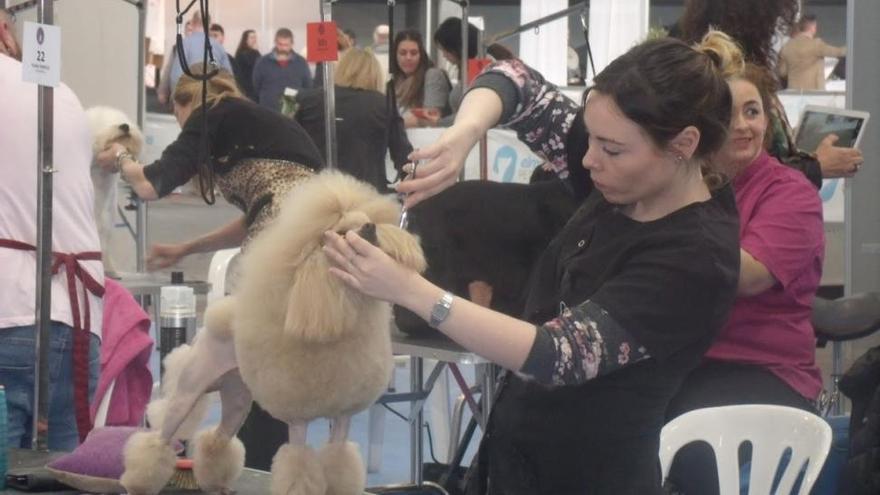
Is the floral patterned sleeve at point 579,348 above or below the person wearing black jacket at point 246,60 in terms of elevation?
below

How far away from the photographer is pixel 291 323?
1162mm

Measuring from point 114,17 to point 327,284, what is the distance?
4.09 m

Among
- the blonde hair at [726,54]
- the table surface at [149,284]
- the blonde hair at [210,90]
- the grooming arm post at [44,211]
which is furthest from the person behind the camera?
the table surface at [149,284]

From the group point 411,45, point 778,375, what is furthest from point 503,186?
point 411,45

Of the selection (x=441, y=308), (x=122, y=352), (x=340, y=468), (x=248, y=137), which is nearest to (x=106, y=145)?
(x=248, y=137)

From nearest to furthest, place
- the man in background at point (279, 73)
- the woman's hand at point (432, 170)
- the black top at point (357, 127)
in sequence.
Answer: the woman's hand at point (432, 170)
the black top at point (357, 127)
the man in background at point (279, 73)

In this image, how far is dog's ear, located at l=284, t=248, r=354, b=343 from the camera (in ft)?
3.79

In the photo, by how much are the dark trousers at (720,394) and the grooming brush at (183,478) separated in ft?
2.91

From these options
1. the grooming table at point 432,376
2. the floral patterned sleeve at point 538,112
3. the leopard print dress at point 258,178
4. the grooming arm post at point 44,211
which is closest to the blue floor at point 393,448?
the grooming table at point 432,376

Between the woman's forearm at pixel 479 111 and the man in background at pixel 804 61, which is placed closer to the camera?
the woman's forearm at pixel 479 111

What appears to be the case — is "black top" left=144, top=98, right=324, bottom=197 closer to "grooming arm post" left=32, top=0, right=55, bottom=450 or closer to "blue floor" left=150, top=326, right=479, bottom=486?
"grooming arm post" left=32, top=0, right=55, bottom=450

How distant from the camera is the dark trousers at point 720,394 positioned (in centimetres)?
203

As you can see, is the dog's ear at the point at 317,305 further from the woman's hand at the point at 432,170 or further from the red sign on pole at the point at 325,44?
the red sign on pole at the point at 325,44

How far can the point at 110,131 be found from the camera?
3256mm
